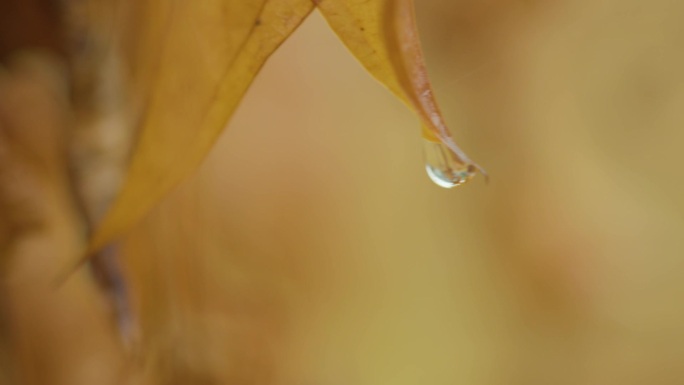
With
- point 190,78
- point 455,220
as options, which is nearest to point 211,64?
point 190,78

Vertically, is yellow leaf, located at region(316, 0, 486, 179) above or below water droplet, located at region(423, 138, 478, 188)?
above

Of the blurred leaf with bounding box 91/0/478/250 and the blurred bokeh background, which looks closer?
the blurred leaf with bounding box 91/0/478/250

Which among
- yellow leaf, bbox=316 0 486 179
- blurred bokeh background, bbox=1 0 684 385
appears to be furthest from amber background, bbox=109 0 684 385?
yellow leaf, bbox=316 0 486 179

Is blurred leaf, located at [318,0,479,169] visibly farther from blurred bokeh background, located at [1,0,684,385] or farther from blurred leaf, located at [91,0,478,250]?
blurred bokeh background, located at [1,0,684,385]

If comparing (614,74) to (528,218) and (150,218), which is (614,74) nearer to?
(528,218)

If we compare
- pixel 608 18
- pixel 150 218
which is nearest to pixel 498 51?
pixel 608 18

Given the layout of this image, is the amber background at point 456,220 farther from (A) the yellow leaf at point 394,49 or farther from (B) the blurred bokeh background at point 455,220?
(A) the yellow leaf at point 394,49

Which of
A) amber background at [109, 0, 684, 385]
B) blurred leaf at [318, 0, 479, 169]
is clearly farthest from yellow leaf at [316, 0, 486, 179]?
amber background at [109, 0, 684, 385]
